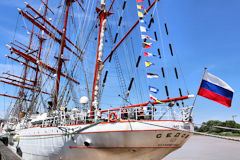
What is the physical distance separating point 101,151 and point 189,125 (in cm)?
544

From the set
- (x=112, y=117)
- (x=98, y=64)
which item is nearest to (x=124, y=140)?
(x=112, y=117)

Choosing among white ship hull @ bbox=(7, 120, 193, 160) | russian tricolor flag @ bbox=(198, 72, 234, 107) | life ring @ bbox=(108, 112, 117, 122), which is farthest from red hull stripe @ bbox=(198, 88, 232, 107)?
life ring @ bbox=(108, 112, 117, 122)

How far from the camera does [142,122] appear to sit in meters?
9.15

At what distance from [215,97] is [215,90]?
31cm

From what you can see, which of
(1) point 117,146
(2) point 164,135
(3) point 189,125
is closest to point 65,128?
(1) point 117,146

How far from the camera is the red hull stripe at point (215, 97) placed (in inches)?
288

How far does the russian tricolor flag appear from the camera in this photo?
7320mm

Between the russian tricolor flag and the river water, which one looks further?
the river water

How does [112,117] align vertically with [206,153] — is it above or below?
above

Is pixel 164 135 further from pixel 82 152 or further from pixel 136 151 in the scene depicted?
pixel 82 152

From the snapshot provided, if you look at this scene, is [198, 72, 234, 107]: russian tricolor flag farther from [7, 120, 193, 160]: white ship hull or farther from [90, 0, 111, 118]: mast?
[90, 0, 111, 118]: mast

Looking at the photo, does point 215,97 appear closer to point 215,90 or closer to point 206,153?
point 215,90

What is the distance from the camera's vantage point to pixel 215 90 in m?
7.64

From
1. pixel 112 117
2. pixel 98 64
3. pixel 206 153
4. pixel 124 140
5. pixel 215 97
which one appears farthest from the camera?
pixel 206 153
